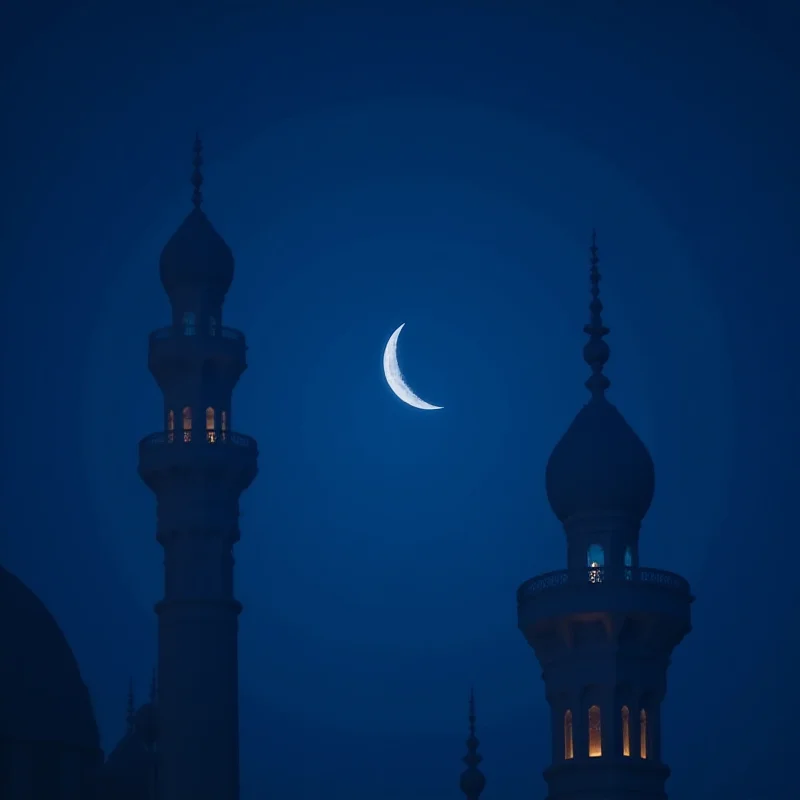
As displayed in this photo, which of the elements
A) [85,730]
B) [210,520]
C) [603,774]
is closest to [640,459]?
[603,774]

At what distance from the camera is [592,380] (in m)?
60.0

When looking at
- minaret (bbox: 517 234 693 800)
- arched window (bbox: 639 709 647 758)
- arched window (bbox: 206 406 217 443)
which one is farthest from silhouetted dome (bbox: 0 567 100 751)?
arched window (bbox: 639 709 647 758)

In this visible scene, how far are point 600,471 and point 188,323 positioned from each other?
12754 mm

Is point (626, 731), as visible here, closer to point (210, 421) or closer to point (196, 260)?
point (210, 421)

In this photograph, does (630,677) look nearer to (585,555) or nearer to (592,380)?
(585,555)

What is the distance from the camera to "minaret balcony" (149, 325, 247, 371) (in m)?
64.8

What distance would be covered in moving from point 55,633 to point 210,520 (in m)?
6.57

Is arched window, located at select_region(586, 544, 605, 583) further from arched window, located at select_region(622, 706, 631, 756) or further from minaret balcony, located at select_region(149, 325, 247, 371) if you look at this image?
minaret balcony, located at select_region(149, 325, 247, 371)

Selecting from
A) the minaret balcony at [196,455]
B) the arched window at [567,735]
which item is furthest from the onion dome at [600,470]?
the minaret balcony at [196,455]

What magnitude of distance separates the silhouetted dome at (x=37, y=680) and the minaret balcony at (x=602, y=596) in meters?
14.2

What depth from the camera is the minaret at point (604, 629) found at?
55719 mm

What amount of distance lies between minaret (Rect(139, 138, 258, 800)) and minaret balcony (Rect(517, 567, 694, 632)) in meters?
8.47

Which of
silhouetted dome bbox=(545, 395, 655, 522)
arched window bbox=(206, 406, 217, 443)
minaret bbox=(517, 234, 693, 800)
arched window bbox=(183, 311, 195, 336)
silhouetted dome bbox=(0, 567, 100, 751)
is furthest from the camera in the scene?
arched window bbox=(183, 311, 195, 336)

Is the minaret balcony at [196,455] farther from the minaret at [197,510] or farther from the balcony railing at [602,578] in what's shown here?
the balcony railing at [602,578]
